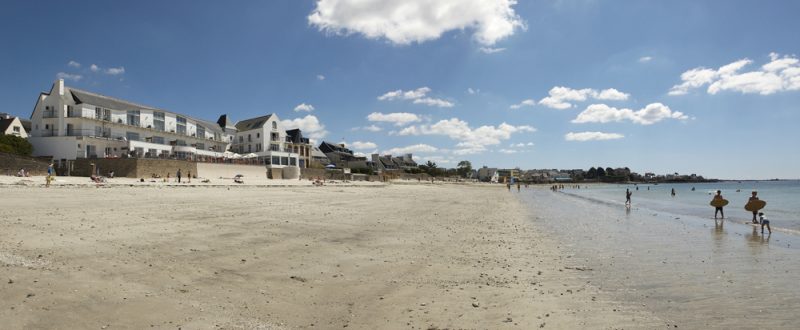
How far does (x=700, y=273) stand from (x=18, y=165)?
41493mm

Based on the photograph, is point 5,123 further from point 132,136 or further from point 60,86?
point 132,136

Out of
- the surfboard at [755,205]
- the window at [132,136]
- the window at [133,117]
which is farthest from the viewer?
the window at [133,117]

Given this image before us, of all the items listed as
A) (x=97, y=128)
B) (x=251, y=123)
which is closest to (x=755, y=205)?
(x=97, y=128)

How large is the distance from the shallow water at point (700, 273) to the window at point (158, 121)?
5620 cm

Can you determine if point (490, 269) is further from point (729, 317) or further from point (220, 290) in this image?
point (220, 290)

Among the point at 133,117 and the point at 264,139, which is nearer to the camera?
the point at 133,117

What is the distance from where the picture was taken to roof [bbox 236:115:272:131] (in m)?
74.6

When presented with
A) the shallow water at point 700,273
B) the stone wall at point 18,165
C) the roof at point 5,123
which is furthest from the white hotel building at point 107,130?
the shallow water at point 700,273

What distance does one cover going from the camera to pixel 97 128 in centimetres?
4778

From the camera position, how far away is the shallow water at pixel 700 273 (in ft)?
20.3

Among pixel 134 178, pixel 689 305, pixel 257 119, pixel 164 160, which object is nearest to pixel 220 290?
pixel 689 305

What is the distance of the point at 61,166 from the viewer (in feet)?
126

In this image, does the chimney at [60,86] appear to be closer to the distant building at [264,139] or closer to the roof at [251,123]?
the distant building at [264,139]

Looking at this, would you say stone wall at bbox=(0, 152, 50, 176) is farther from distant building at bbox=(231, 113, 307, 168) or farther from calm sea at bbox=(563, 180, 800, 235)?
calm sea at bbox=(563, 180, 800, 235)
